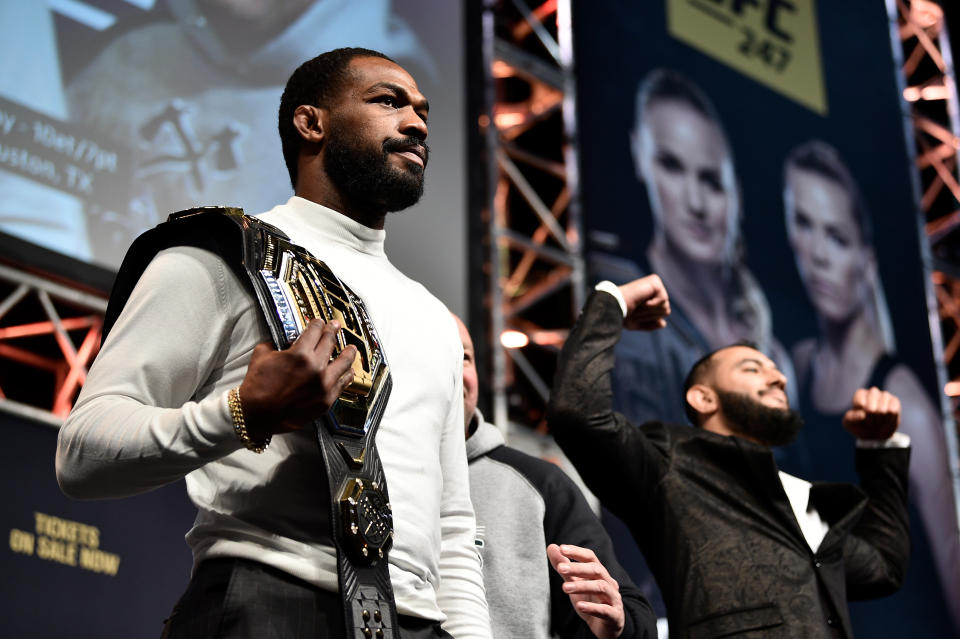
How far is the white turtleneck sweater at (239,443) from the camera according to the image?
1280 mm

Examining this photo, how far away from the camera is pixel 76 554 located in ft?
12.4

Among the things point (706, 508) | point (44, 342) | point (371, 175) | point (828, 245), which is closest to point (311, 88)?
point (371, 175)

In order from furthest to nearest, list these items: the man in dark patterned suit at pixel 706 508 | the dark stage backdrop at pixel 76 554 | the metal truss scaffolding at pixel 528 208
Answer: the metal truss scaffolding at pixel 528 208 < the dark stage backdrop at pixel 76 554 < the man in dark patterned suit at pixel 706 508

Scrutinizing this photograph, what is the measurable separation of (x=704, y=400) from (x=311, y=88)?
1754 mm

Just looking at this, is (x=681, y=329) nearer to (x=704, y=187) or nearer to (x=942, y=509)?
(x=704, y=187)

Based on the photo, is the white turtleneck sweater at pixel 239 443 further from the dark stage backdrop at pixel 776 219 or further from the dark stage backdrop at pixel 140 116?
the dark stage backdrop at pixel 776 219

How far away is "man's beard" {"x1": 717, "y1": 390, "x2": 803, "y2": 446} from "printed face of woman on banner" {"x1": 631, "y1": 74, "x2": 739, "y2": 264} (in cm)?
295

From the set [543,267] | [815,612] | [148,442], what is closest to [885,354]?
[543,267]

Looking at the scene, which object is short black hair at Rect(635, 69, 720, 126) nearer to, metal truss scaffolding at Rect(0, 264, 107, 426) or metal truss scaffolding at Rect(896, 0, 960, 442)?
metal truss scaffolding at Rect(896, 0, 960, 442)

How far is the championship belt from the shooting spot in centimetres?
130

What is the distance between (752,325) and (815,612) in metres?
3.83

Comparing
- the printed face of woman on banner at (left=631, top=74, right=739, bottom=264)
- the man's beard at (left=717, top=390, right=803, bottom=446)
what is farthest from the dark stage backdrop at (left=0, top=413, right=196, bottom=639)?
the printed face of woman on banner at (left=631, top=74, right=739, bottom=264)

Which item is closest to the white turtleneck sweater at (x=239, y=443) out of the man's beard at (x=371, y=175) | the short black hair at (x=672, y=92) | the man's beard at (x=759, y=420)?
the man's beard at (x=371, y=175)

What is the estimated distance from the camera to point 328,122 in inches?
70.2
